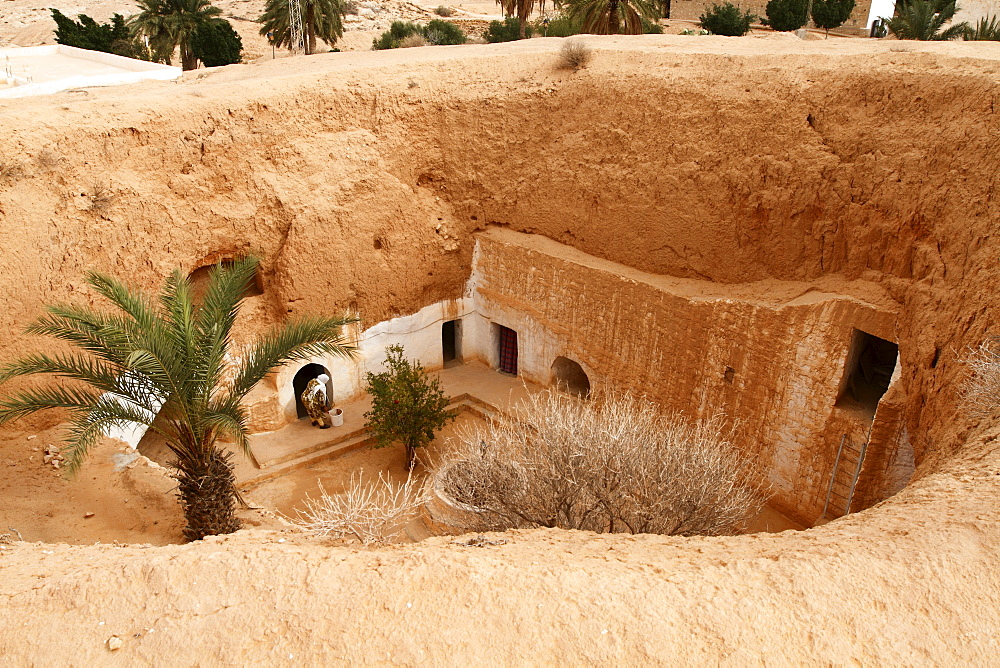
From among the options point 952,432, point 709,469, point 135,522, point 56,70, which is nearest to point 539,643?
point 709,469

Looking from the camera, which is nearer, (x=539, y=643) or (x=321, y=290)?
(x=539, y=643)

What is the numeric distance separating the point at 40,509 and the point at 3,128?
488cm

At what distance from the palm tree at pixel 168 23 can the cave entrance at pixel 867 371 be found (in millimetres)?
21463

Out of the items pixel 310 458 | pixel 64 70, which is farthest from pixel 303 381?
pixel 64 70

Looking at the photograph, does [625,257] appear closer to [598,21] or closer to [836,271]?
[836,271]

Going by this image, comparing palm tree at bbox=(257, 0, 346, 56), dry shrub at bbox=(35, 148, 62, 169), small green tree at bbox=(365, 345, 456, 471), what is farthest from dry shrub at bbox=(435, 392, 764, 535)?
palm tree at bbox=(257, 0, 346, 56)

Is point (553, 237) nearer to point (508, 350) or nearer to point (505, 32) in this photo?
point (508, 350)

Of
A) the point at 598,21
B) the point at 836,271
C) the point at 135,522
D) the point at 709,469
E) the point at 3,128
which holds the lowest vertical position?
the point at 135,522

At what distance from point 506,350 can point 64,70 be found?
1067 centimetres

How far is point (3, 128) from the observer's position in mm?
9336

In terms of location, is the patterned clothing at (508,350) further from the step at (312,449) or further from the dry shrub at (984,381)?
the dry shrub at (984,381)

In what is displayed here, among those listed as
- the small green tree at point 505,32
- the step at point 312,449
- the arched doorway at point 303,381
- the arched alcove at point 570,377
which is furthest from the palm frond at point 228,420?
the small green tree at point 505,32

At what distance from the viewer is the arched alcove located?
12742 millimetres

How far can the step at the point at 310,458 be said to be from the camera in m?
10.8
